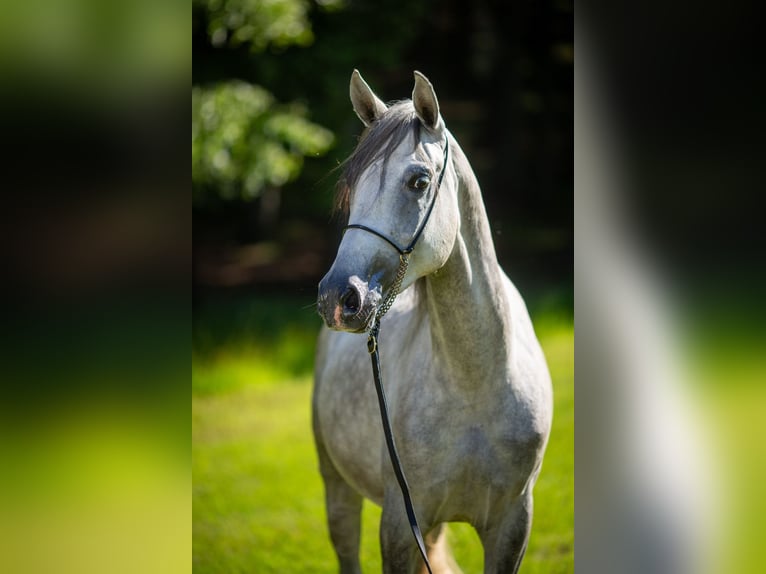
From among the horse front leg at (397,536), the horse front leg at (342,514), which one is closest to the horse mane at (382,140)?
the horse front leg at (397,536)

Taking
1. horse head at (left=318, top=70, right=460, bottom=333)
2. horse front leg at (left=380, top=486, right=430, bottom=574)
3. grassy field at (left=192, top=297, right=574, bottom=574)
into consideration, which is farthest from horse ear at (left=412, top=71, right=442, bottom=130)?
grassy field at (left=192, top=297, right=574, bottom=574)

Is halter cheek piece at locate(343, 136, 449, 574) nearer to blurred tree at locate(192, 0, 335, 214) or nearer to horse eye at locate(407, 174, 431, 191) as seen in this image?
horse eye at locate(407, 174, 431, 191)

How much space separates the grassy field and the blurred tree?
0.62 meters

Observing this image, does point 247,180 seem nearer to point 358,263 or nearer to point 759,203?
point 358,263

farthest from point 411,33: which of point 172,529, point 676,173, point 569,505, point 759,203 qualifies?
point 172,529

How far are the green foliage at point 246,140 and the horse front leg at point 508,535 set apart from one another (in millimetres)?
2039

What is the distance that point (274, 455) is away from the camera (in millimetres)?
3793

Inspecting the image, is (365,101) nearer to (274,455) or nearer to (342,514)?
(342,514)

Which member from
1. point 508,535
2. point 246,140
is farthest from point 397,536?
point 246,140

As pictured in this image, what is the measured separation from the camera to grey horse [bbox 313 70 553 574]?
A: 1.87 m

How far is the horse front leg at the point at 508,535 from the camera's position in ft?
7.46

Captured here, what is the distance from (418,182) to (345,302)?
1.28 feet

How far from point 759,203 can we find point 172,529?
2077mm

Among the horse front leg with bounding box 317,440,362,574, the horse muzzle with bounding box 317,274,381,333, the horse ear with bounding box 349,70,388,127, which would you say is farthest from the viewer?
the horse front leg with bounding box 317,440,362,574
